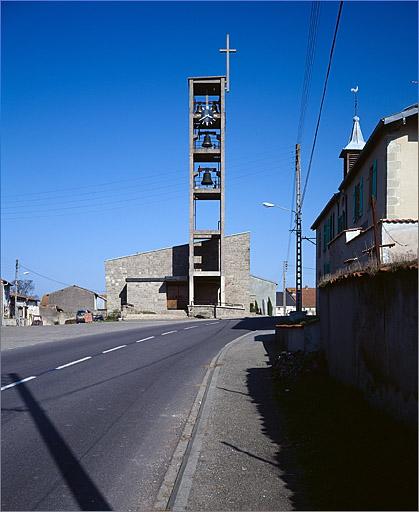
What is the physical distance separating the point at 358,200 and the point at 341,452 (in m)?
16.7

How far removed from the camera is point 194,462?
6.55 metres

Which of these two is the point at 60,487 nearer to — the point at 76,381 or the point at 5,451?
the point at 5,451

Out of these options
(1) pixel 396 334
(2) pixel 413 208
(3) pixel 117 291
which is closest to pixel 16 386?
(1) pixel 396 334

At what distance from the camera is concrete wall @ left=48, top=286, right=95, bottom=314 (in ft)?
295

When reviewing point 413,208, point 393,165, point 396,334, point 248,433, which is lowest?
point 248,433

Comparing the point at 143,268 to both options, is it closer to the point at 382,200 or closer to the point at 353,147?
the point at 353,147

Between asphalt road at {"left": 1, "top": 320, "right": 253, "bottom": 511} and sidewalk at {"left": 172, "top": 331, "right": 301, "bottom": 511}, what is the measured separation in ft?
1.21

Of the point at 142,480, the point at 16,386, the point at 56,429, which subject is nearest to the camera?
the point at 142,480

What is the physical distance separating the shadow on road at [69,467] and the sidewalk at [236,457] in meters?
0.75

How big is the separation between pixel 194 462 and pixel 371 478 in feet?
6.61

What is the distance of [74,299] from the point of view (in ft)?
298

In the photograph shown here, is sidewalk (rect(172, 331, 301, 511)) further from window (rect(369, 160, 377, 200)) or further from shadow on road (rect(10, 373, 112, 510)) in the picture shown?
window (rect(369, 160, 377, 200))

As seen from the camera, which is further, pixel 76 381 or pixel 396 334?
pixel 76 381

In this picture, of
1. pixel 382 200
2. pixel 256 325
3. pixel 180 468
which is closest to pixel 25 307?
pixel 256 325
